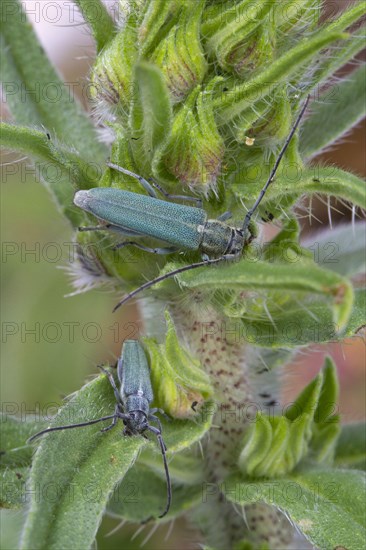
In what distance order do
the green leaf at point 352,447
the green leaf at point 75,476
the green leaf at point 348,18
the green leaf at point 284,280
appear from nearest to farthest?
the green leaf at point 284,280, the green leaf at point 75,476, the green leaf at point 348,18, the green leaf at point 352,447

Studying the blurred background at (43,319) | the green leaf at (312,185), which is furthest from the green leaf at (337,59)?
the blurred background at (43,319)

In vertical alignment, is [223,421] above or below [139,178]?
below

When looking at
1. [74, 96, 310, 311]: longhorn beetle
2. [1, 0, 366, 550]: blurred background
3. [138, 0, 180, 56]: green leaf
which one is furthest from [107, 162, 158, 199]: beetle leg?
[1, 0, 366, 550]: blurred background

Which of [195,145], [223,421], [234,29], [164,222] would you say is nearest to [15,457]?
[223,421]

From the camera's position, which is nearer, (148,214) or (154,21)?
(154,21)

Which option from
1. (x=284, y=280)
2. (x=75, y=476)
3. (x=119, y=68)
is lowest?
(x=75, y=476)

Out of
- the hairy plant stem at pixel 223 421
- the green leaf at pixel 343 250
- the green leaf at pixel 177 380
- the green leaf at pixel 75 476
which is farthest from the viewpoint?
the green leaf at pixel 343 250

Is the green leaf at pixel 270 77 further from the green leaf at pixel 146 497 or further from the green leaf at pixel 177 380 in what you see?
the green leaf at pixel 146 497

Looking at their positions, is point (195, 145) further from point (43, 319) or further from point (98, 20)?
point (43, 319)
